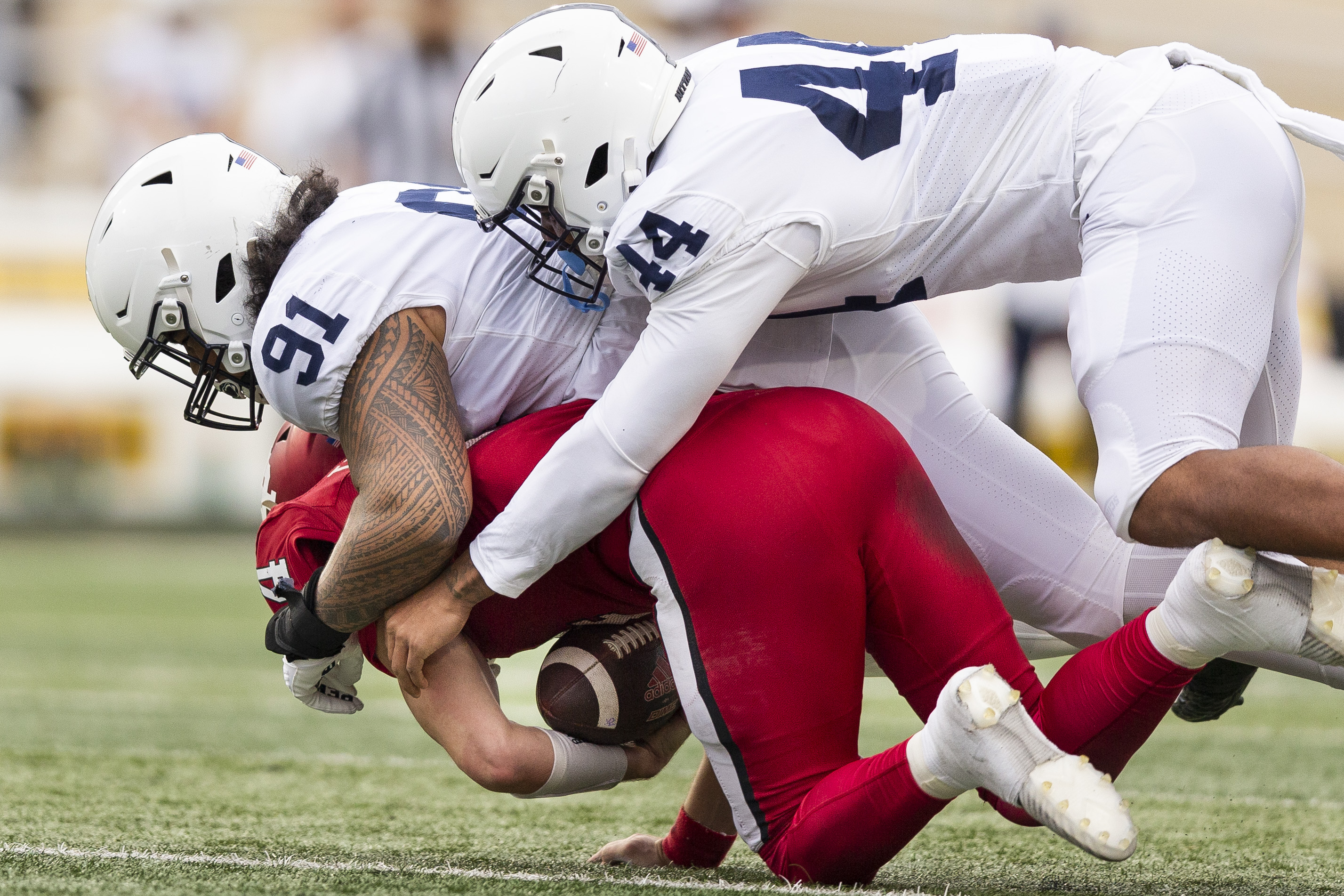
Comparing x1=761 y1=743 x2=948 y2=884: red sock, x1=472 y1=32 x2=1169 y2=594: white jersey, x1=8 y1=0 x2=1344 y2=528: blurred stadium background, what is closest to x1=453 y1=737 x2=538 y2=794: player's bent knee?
x1=472 y1=32 x2=1169 y2=594: white jersey

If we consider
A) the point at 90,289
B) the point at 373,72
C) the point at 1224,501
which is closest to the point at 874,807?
the point at 1224,501

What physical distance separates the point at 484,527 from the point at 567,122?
2.11 feet

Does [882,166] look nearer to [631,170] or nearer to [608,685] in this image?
[631,170]

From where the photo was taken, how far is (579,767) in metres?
2.52

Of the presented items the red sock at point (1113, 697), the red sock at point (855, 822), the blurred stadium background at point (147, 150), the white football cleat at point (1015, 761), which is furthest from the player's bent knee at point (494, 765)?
the blurred stadium background at point (147, 150)

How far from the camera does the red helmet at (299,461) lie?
2.97 meters

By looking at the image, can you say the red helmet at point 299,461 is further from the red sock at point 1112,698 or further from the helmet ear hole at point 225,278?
the red sock at point 1112,698

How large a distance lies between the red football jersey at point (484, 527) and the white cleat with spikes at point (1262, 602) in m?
0.82

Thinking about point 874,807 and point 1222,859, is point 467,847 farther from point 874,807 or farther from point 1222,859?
point 1222,859

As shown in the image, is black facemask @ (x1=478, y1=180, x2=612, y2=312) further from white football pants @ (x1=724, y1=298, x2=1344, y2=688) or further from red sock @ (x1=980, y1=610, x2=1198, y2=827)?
red sock @ (x1=980, y1=610, x2=1198, y2=827)

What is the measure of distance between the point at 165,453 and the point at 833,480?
7487mm

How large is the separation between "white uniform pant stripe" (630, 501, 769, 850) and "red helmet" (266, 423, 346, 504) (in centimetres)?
83

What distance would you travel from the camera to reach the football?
2553mm

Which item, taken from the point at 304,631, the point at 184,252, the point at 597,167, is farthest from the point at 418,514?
the point at 184,252
